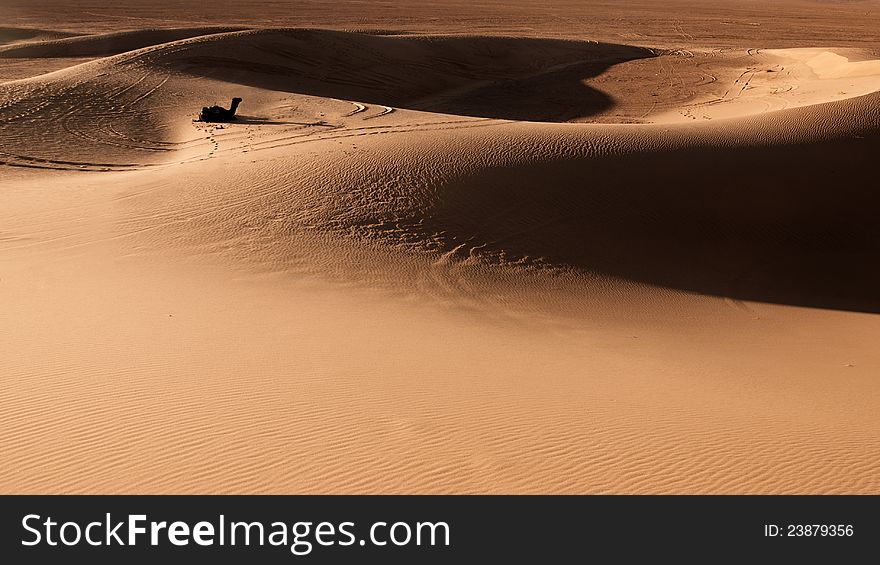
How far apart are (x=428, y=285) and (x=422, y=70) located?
57.3 ft

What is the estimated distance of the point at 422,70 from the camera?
26.6 m

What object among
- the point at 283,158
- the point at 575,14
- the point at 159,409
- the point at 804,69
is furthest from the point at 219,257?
the point at 575,14

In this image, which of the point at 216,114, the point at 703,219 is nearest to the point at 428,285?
the point at 703,219

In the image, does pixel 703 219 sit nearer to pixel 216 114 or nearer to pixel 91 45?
pixel 216 114

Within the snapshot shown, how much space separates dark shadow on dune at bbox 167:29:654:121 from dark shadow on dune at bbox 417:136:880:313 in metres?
8.31

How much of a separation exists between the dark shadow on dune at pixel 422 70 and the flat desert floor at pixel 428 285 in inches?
9.2

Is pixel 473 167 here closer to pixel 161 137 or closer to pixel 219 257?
pixel 219 257

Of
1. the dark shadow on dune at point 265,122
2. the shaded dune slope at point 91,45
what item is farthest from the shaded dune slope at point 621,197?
the shaded dune slope at point 91,45

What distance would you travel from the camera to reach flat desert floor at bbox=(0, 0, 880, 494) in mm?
5199

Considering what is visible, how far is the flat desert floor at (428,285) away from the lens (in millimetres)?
5199

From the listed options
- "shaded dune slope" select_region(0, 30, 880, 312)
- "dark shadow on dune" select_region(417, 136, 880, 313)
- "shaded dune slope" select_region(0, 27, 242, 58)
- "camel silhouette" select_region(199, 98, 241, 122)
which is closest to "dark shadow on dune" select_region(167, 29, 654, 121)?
"camel silhouette" select_region(199, 98, 241, 122)

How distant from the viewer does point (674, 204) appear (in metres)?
13.1

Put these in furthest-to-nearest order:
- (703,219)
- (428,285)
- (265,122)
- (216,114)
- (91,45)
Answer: (91,45) < (216,114) < (265,122) < (703,219) < (428,285)
